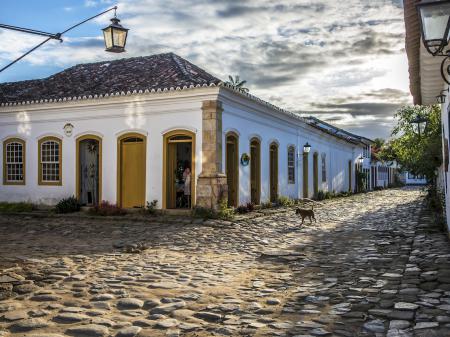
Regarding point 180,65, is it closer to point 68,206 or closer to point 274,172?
point 274,172

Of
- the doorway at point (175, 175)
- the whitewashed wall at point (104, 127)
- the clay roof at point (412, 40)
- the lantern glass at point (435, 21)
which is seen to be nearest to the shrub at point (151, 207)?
the whitewashed wall at point (104, 127)

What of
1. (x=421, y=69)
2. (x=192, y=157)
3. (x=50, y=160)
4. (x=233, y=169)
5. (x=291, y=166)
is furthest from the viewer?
(x=291, y=166)

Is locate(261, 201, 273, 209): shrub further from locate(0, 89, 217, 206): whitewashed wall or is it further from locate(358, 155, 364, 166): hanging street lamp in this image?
locate(358, 155, 364, 166): hanging street lamp

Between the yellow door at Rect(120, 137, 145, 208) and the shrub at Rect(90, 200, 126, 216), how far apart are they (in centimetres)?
54

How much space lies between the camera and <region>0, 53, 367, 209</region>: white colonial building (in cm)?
1405

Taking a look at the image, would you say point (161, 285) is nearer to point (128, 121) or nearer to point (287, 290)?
point (287, 290)

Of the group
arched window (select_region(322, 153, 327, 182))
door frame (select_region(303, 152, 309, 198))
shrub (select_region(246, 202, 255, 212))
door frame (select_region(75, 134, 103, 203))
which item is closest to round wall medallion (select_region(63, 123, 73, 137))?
door frame (select_region(75, 134, 103, 203))

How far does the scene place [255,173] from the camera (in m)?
17.4

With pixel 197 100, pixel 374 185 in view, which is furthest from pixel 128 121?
pixel 374 185

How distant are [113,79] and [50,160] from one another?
12.0 ft

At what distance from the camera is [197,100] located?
45.8 feet

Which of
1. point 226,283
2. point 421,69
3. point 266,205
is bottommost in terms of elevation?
point 226,283

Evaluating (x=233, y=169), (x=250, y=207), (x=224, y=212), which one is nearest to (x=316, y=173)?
(x=250, y=207)

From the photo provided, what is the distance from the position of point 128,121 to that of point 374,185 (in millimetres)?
33913
